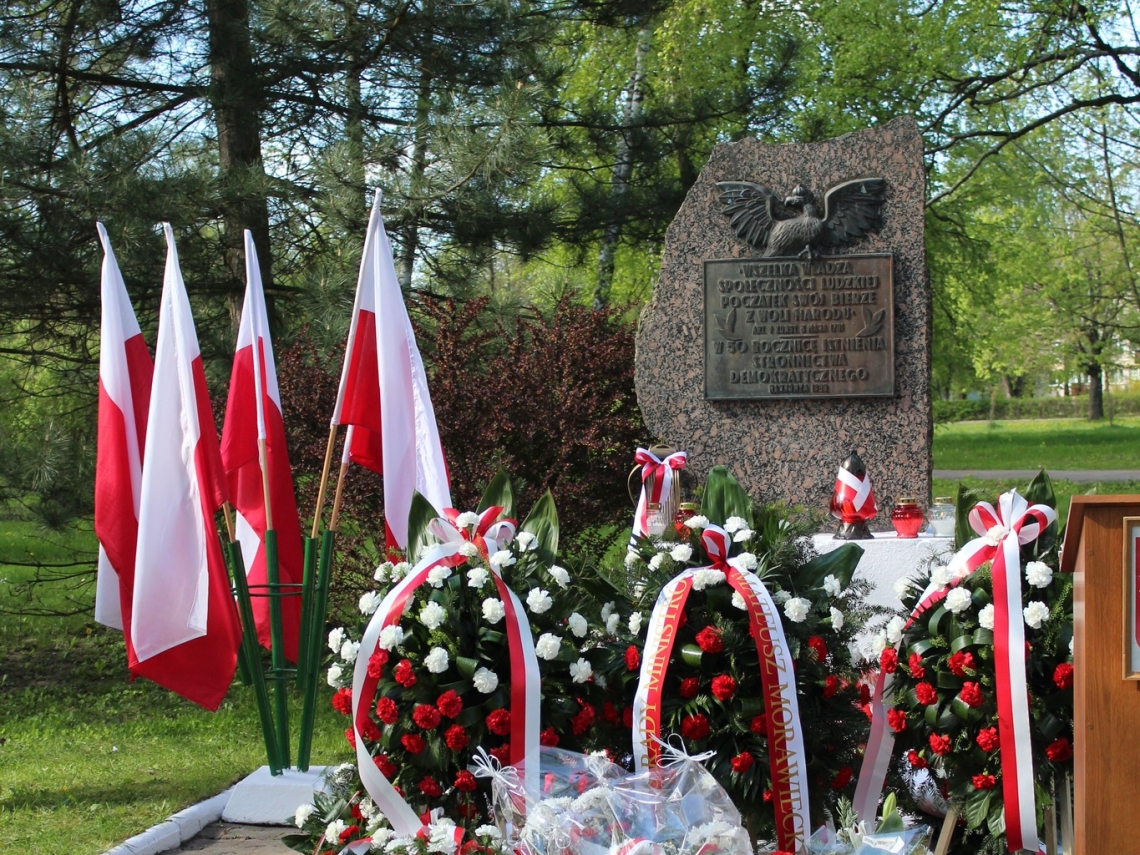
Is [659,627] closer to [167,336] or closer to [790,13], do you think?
[167,336]

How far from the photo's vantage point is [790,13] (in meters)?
14.4

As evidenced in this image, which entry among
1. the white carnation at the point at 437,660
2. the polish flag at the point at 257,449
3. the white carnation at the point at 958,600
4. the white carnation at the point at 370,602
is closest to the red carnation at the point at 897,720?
the white carnation at the point at 958,600

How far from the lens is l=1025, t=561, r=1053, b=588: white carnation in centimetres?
343

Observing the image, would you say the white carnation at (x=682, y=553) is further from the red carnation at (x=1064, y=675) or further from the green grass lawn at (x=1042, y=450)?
the green grass lawn at (x=1042, y=450)

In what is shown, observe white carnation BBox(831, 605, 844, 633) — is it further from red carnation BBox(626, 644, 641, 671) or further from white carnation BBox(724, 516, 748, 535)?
red carnation BBox(626, 644, 641, 671)

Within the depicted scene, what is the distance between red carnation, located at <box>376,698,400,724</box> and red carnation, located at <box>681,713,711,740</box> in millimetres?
839

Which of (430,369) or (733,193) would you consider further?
(430,369)

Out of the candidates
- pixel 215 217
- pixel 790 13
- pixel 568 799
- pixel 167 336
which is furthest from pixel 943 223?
pixel 568 799

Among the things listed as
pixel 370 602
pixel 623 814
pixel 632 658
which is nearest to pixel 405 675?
pixel 370 602

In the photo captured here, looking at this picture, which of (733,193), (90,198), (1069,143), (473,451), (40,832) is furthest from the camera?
(1069,143)

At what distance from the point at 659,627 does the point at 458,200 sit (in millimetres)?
5029

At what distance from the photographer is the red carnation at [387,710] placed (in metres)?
3.42

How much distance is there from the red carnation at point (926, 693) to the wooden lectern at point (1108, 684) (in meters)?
0.75

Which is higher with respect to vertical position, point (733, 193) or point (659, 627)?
point (733, 193)
